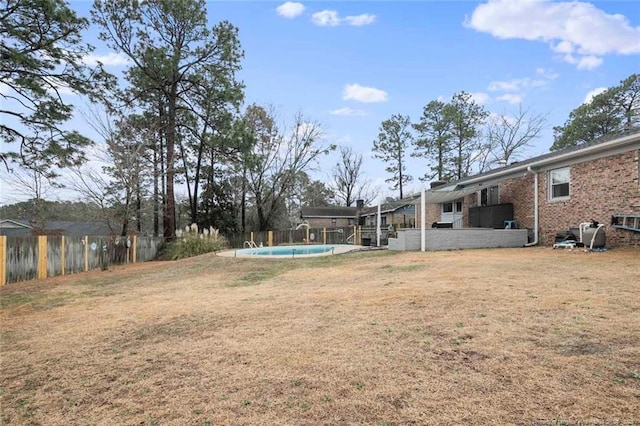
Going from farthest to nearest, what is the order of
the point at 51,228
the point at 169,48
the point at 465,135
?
1. the point at 465,135
2. the point at 51,228
3. the point at 169,48

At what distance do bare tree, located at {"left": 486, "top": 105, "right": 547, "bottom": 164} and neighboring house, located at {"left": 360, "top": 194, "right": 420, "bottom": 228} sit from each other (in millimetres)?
9564

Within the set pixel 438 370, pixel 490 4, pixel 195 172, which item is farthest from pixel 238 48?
pixel 438 370

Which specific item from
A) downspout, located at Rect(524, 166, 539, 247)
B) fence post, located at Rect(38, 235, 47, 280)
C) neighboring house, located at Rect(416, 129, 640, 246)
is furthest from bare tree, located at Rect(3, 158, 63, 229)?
downspout, located at Rect(524, 166, 539, 247)

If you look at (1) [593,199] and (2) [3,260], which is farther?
(1) [593,199]

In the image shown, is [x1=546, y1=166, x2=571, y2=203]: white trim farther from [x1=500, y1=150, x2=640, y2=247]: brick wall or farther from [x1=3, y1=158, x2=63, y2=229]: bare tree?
[x1=3, y1=158, x2=63, y2=229]: bare tree

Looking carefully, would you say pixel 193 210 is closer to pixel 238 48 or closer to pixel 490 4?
pixel 238 48

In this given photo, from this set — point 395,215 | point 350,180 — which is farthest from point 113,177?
point 350,180

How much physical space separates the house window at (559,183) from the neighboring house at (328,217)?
29.4 m

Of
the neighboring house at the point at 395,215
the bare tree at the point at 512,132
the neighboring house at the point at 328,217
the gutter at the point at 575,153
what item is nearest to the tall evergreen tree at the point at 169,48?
the neighboring house at the point at 395,215

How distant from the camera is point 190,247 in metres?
18.7

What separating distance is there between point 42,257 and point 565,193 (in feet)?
59.2

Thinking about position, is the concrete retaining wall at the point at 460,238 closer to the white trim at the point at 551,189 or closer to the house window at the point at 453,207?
the white trim at the point at 551,189

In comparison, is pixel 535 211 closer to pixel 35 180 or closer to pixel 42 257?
pixel 42 257

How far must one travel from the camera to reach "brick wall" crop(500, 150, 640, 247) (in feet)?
34.6
